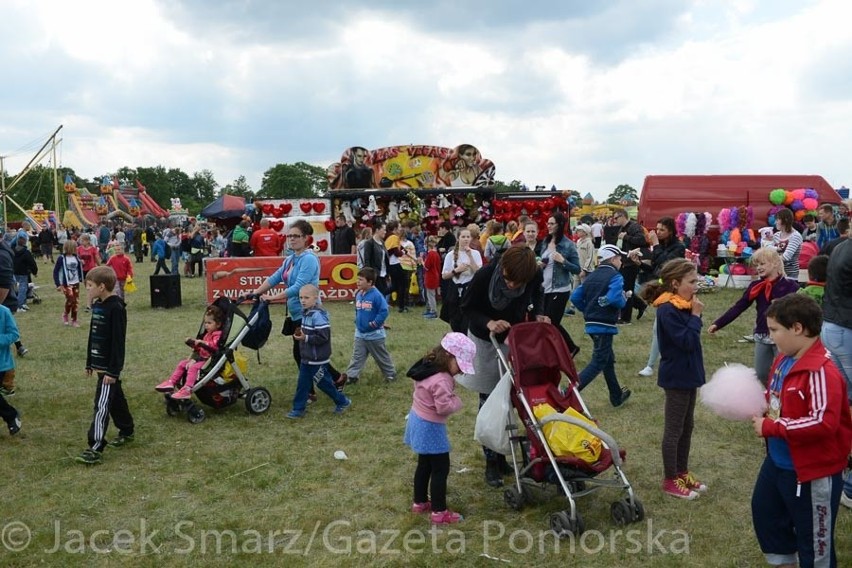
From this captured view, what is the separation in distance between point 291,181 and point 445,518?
4221 inches

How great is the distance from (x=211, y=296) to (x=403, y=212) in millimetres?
5243

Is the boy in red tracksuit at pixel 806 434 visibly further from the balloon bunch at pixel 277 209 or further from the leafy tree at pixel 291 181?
the leafy tree at pixel 291 181

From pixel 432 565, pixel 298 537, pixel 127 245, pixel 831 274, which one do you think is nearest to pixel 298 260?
pixel 298 537

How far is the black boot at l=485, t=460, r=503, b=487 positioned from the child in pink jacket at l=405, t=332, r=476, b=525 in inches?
25.4

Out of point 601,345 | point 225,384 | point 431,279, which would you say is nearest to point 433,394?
point 601,345

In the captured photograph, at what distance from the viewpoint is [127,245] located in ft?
109

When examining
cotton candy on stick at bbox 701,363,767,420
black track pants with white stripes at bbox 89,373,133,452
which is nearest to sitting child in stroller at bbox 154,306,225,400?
black track pants with white stripes at bbox 89,373,133,452

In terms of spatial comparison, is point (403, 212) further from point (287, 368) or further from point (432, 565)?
point (432, 565)

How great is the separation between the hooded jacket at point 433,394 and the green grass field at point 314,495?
0.73 m

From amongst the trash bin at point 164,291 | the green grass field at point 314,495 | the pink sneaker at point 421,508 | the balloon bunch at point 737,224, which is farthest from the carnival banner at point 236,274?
the pink sneaker at point 421,508

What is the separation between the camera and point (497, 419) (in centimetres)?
463

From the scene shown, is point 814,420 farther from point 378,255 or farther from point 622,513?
point 378,255

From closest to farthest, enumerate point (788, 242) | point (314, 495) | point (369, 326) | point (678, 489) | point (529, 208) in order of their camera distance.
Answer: point (678, 489), point (314, 495), point (369, 326), point (788, 242), point (529, 208)

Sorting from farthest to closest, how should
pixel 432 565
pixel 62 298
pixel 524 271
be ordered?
pixel 62 298, pixel 524 271, pixel 432 565
